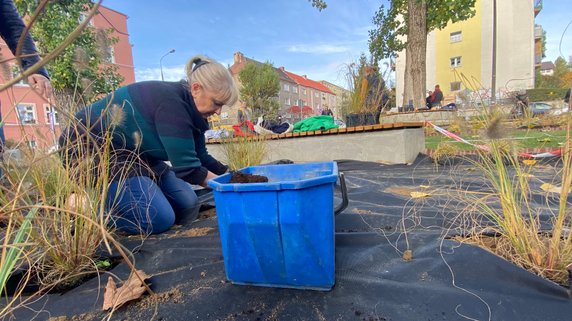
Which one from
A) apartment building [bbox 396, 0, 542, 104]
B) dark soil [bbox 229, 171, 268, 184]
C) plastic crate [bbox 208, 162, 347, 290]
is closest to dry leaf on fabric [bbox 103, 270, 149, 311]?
plastic crate [bbox 208, 162, 347, 290]

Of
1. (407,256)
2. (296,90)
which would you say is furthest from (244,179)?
(296,90)

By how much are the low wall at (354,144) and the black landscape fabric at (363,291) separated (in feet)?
6.61

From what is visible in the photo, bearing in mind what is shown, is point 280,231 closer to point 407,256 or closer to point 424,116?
point 407,256

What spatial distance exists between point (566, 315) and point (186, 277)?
110 centimetres

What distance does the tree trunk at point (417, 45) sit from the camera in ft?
21.4

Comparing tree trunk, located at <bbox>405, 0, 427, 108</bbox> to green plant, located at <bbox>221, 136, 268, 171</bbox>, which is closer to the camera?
green plant, located at <bbox>221, 136, 268, 171</bbox>

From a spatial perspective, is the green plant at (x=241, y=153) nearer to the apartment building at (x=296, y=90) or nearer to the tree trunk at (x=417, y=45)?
the tree trunk at (x=417, y=45)

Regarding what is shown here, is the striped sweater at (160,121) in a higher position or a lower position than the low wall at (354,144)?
higher

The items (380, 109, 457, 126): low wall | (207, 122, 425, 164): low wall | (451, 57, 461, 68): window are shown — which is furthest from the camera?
(451, 57, 461, 68): window

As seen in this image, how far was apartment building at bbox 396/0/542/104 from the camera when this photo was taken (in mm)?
16844

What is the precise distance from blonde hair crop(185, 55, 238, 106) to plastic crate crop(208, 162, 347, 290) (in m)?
0.78

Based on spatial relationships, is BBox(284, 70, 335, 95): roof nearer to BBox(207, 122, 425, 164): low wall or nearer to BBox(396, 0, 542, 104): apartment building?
BBox(396, 0, 542, 104): apartment building

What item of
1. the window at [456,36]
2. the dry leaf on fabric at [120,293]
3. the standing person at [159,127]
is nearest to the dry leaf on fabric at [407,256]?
the dry leaf on fabric at [120,293]

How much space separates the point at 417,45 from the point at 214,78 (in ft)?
21.9
